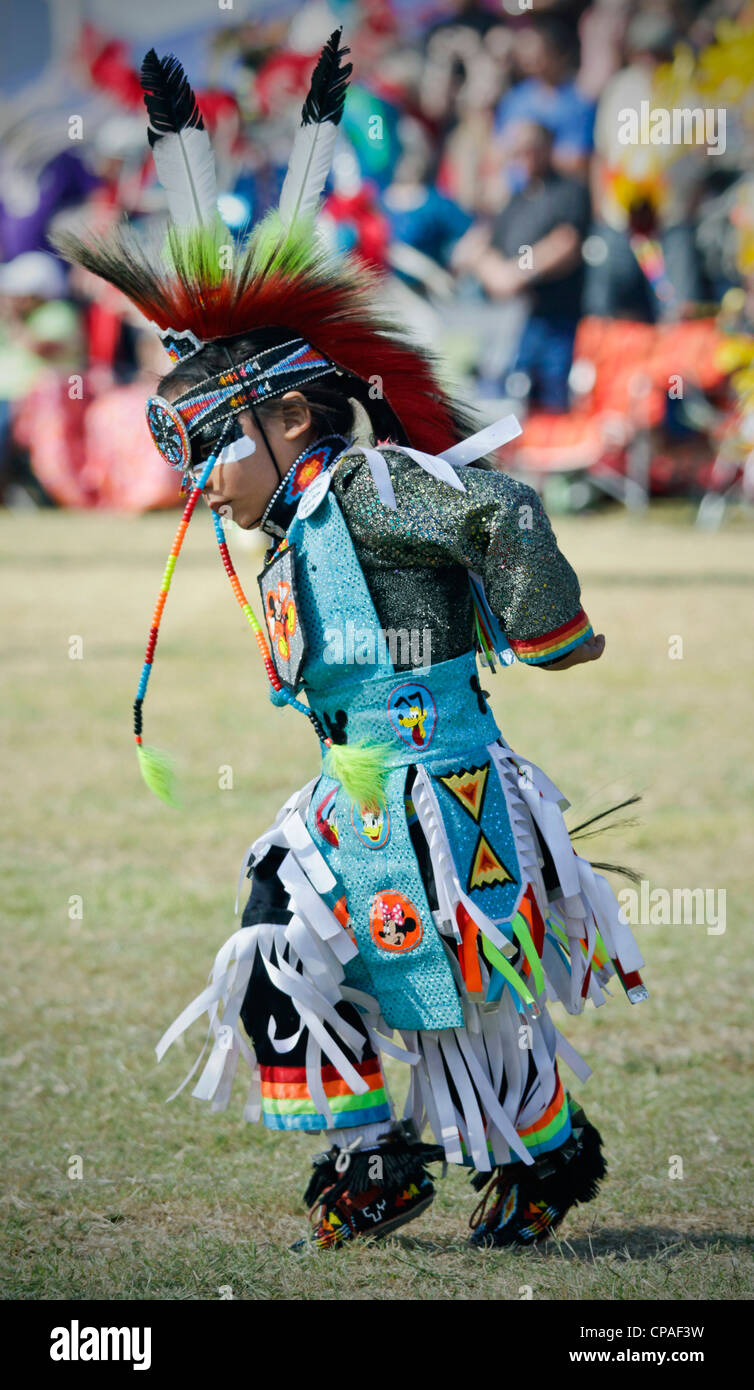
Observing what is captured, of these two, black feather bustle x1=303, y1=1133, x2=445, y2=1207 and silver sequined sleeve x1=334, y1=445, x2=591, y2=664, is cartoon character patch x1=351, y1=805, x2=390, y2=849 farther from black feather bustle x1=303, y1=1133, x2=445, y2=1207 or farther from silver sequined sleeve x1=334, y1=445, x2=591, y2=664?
black feather bustle x1=303, y1=1133, x2=445, y2=1207

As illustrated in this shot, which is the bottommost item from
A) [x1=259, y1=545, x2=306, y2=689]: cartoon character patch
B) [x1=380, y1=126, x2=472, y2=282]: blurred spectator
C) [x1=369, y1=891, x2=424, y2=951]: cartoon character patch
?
[x1=369, y1=891, x2=424, y2=951]: cartoon character patch

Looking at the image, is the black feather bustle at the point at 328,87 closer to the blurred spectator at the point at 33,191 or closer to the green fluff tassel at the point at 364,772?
the green fluff tassel at the point at 364,772

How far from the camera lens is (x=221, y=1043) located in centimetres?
254

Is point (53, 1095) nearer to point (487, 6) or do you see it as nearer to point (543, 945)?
point (543, 945)

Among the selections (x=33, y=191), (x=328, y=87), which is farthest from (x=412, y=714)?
(x=33, y=191)

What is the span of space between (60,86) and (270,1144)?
14.8m

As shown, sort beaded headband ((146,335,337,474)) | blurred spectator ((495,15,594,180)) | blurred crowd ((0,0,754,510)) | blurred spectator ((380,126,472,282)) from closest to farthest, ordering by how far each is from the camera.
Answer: beaded headband ((146,335,337,474)), blurred crowd ((0,0,754,510)), blurred spectator ((495,15,594,180)), blurred spectator ((380,126,472,282))

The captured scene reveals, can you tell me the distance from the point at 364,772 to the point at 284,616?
10.9 inches

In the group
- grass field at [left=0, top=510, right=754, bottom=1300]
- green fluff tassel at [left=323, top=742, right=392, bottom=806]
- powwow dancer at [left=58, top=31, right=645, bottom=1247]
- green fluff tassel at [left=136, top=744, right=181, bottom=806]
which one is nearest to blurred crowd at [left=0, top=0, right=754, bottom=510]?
grass field at [left=0, top=510, right=754, bottom=1300]

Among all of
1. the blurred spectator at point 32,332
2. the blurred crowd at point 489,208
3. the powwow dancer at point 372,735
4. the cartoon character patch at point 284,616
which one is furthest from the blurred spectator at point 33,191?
the cartoon character patch at point 284,616

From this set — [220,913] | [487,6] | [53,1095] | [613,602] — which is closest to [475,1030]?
[53,1095]

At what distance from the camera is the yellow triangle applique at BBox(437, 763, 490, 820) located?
243cm

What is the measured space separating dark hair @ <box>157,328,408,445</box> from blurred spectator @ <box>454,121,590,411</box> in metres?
11.6
